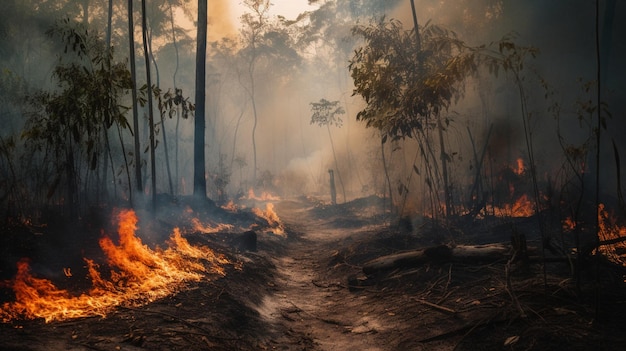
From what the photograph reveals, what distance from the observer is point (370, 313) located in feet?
21.3

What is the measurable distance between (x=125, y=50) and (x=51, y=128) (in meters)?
29.1

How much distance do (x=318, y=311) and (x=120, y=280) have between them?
3.42 meters

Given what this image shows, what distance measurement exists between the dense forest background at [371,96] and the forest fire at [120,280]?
1.72 metres

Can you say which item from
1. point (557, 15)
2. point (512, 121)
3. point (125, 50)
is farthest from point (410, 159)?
point (125, 50)

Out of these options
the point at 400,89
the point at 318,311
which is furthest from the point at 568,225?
the point at 318,311

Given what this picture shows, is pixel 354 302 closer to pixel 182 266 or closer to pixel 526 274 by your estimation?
pixel 526 274

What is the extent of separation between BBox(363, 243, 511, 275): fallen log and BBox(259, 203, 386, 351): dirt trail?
2.97 ft

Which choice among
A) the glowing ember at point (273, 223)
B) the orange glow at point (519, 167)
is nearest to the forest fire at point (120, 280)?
the glowing ember at point (273, 223)

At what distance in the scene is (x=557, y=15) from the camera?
18.1 metres

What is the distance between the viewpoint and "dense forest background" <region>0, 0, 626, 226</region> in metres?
8.23

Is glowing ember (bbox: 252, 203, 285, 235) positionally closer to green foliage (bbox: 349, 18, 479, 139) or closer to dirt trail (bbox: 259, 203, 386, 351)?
dirt trail (bbox: 259, 203, 386, 351)

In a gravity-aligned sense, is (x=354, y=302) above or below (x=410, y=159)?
below

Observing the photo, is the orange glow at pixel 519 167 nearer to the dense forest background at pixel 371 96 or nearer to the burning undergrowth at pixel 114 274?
the dense forest background at pixel 371 96

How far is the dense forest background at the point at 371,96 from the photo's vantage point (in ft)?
27.0
